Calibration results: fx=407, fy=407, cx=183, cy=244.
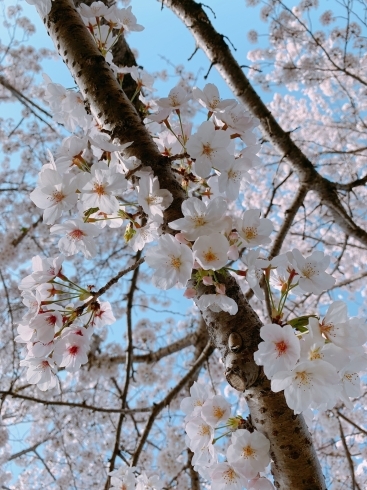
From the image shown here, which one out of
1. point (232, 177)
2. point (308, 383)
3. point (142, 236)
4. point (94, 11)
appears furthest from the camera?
point (94, 11)

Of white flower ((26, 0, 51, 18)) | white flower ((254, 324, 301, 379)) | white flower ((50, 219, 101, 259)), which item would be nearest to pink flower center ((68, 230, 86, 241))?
white flower ((50, 219, 101, 259))

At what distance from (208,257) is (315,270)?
0.29 meters

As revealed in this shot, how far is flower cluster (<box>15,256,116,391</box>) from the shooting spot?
103cm

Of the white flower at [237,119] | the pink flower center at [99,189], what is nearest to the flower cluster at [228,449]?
the pink flower center at [99,189]

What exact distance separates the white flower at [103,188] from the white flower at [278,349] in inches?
20.3

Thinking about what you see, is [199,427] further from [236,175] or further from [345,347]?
[236,175]

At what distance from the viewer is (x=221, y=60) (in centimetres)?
267

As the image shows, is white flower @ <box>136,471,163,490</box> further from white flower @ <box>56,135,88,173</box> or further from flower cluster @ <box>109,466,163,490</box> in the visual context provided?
white flower @ <box>56,135,88,173</box>

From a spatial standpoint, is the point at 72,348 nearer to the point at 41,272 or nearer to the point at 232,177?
the point at 41,272

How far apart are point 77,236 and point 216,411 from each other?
1.95 ft

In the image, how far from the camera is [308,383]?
2.73ft

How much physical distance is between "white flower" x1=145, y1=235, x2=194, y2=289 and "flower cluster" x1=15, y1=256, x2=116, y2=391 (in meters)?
0.24

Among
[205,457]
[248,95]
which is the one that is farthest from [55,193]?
[248,95]

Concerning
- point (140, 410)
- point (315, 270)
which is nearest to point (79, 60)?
point (315, 270)
